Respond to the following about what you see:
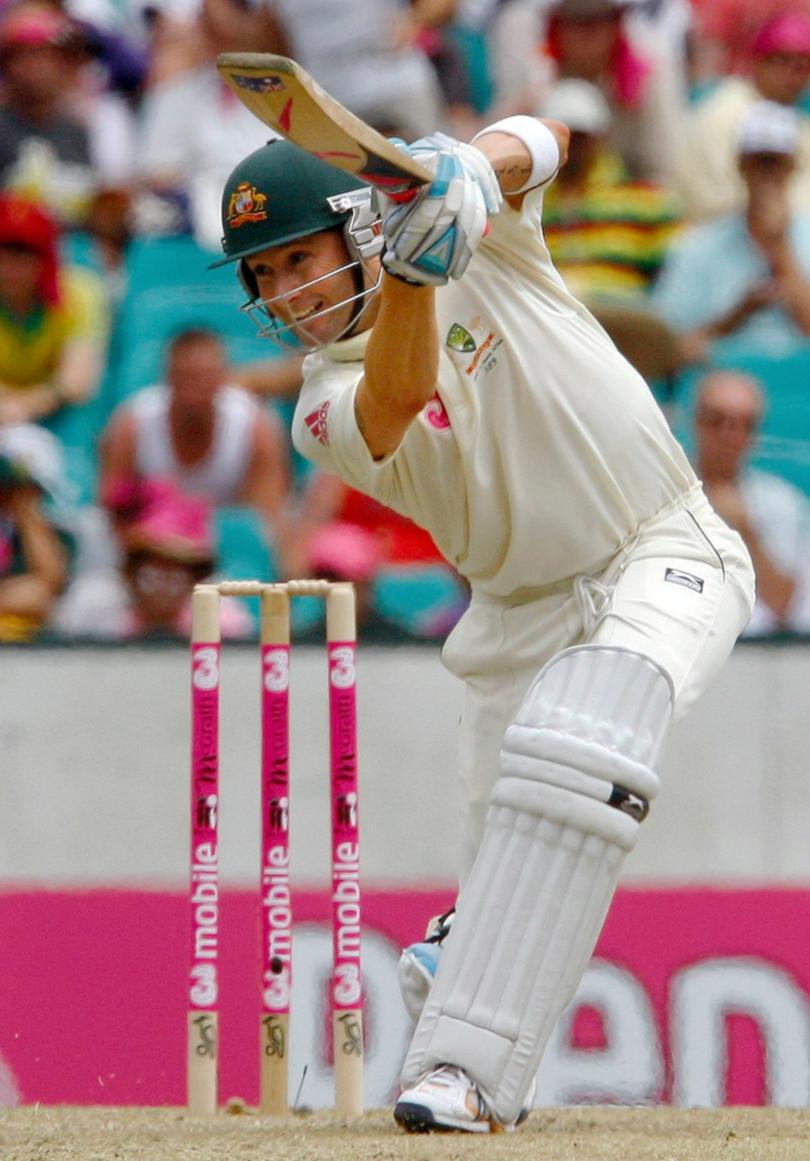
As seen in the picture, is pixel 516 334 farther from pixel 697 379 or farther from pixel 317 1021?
pixel 697 379

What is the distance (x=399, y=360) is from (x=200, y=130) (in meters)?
4.05

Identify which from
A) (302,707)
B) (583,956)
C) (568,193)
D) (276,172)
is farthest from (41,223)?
(583,956)

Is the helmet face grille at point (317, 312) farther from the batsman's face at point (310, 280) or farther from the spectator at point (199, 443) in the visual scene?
the spectator at point (199, 443)

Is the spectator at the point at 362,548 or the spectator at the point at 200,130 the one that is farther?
the spectator at the point at 200,130

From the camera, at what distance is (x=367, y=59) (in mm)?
6707

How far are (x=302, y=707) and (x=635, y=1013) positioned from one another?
1080 millimetres

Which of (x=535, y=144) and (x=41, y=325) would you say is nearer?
(x=535, y=144)

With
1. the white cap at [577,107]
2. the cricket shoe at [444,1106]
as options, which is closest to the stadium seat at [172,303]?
the white cap at [577,107]

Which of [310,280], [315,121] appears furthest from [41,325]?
[315,121]

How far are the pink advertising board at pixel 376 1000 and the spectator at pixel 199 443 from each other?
4.92 ft

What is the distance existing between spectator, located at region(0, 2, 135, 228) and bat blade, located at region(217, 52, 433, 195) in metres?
3.92

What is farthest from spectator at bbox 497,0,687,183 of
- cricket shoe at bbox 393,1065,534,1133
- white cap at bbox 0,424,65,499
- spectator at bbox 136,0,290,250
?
cricket shoe at bbox 393,1065,534,1133

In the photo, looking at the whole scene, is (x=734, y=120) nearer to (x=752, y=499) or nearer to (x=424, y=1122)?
(x=752, y=499)

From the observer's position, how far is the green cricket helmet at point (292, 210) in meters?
3.08
